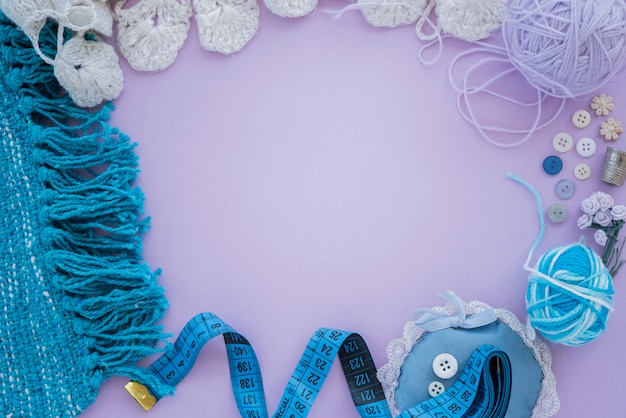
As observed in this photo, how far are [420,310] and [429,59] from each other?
1.64 ft

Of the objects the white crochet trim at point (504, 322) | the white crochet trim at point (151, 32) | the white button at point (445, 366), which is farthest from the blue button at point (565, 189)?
the white crochet trim at point (151, 32)

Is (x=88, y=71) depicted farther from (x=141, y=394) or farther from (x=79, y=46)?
(x=141, y=394)

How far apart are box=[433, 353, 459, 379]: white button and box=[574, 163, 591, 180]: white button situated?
16.9 inches

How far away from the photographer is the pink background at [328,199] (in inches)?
51.6

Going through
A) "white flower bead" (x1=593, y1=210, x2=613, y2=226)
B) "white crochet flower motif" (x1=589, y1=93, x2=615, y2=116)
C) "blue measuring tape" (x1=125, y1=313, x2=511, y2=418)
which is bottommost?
Result: "blue measuring tape" (x1=125, y1=313, x2=511, y2=418)

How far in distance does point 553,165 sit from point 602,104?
0.50ft

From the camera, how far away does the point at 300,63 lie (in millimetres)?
1366

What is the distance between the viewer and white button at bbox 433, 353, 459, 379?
1243 mm

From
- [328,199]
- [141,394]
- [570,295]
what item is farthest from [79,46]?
[570,295]

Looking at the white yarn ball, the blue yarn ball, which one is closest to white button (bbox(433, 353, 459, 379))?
the blue yarn ball

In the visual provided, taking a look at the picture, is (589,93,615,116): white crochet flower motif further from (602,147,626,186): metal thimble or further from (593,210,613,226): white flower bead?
(593,210,613,226): white flower bead

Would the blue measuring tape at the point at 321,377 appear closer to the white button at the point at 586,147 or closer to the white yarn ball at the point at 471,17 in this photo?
the white button at the point at 586,147

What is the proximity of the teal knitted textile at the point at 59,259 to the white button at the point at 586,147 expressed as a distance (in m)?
0.87

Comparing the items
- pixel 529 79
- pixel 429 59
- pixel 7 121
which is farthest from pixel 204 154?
pixel 529 79
